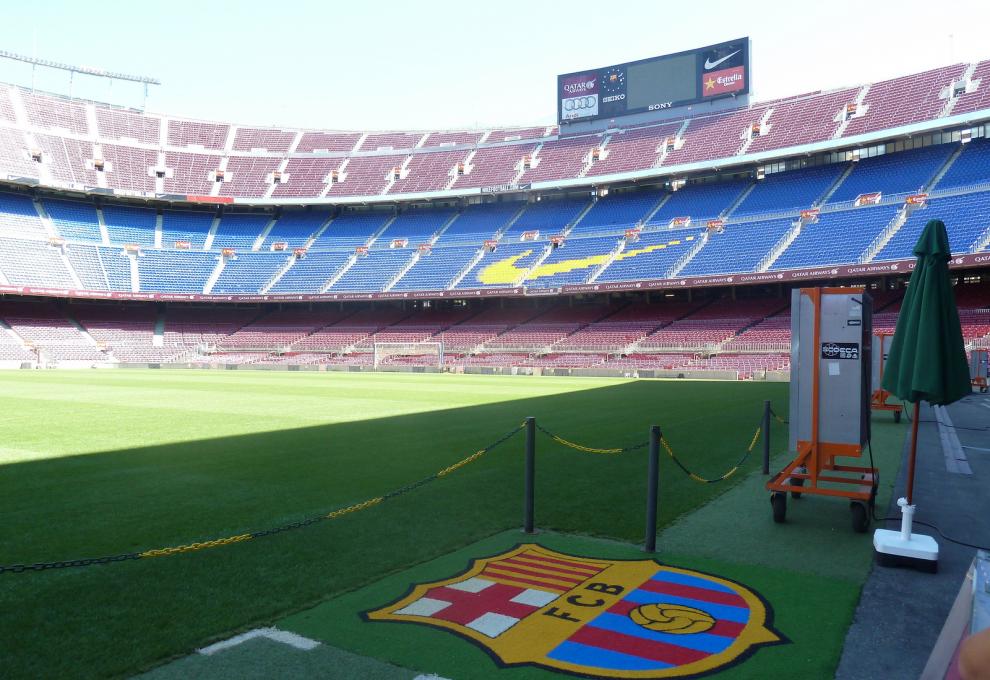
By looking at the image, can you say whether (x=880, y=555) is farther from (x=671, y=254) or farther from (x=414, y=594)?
(x=671, y=254)

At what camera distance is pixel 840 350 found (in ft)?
26.1

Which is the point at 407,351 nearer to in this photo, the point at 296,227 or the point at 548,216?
the point at 548,216

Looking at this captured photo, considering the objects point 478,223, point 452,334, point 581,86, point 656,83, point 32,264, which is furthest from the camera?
point 478,223

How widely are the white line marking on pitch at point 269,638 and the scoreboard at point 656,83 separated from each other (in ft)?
190

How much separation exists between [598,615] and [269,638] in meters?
2.30

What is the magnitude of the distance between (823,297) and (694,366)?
109 feet

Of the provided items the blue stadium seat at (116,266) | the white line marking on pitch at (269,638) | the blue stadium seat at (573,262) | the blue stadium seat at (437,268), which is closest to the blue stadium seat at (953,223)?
the blue stadium seat at (573,262)

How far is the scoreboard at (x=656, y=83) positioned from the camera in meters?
54.2

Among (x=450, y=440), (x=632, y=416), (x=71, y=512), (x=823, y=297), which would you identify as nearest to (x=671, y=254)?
(x=632, y=416)

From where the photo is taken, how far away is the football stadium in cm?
474

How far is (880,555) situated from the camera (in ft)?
20.2

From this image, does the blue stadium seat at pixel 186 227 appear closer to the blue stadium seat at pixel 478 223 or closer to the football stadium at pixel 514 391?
the football stadium at pixel 514 391

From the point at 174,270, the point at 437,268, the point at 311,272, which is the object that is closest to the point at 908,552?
the point at 437,268

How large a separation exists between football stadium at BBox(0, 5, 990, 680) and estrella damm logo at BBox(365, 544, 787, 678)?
0.03 metres
